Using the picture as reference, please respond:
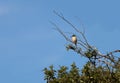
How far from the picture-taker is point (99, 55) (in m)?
10.9

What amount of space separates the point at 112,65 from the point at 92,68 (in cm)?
76

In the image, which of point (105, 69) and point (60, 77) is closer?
point (105, 69)

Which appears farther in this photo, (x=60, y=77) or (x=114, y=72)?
(x=60, y=77)

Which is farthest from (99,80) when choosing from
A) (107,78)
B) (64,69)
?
(64,69)

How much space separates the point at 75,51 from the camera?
11227mm

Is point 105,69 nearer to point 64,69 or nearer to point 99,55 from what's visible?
point 99,55

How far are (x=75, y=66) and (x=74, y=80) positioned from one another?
0.43m

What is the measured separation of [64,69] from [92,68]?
2.59 feet

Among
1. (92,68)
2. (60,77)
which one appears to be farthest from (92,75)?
(60,77)

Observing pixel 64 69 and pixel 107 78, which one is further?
pixel 64 69

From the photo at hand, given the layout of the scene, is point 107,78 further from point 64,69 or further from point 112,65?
point 64,69

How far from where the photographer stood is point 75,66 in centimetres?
1193

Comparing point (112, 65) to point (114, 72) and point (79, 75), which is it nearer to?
point (114, 72)

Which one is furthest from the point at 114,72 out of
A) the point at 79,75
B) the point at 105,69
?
the point at 79,75
